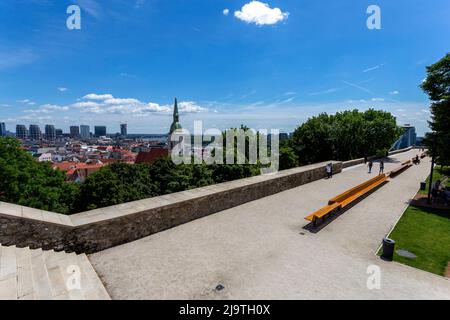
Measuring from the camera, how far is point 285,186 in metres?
11.6

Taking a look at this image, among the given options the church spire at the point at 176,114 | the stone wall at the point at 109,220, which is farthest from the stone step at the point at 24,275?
the church spire at the point at 176,114

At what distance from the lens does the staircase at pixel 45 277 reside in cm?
372

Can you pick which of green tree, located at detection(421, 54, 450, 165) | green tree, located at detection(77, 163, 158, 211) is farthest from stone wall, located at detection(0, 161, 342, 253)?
green tree, located at detection(77, 163, 158, 211)

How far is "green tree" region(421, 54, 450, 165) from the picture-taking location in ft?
39.9

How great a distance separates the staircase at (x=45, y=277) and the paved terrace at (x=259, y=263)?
1.03 feet

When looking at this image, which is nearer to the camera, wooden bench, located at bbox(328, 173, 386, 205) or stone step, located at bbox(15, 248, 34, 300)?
stone step, located at bbox(15, 248, 34, 300)

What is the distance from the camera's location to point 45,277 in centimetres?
417

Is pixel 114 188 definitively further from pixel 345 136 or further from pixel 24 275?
pixel 345 136

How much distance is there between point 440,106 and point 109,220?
16.5m

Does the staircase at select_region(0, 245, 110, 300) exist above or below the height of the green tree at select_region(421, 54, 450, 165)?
below

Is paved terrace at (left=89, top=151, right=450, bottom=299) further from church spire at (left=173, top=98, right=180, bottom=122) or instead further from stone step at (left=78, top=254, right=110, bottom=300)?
church spire at (left=173, top=98, right=180, bottom=122)

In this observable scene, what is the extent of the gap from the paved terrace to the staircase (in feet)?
1.03

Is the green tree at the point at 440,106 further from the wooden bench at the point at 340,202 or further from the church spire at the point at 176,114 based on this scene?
the church spire at the point at 176,114

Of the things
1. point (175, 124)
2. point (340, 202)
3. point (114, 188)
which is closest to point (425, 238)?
point (340, 202)
